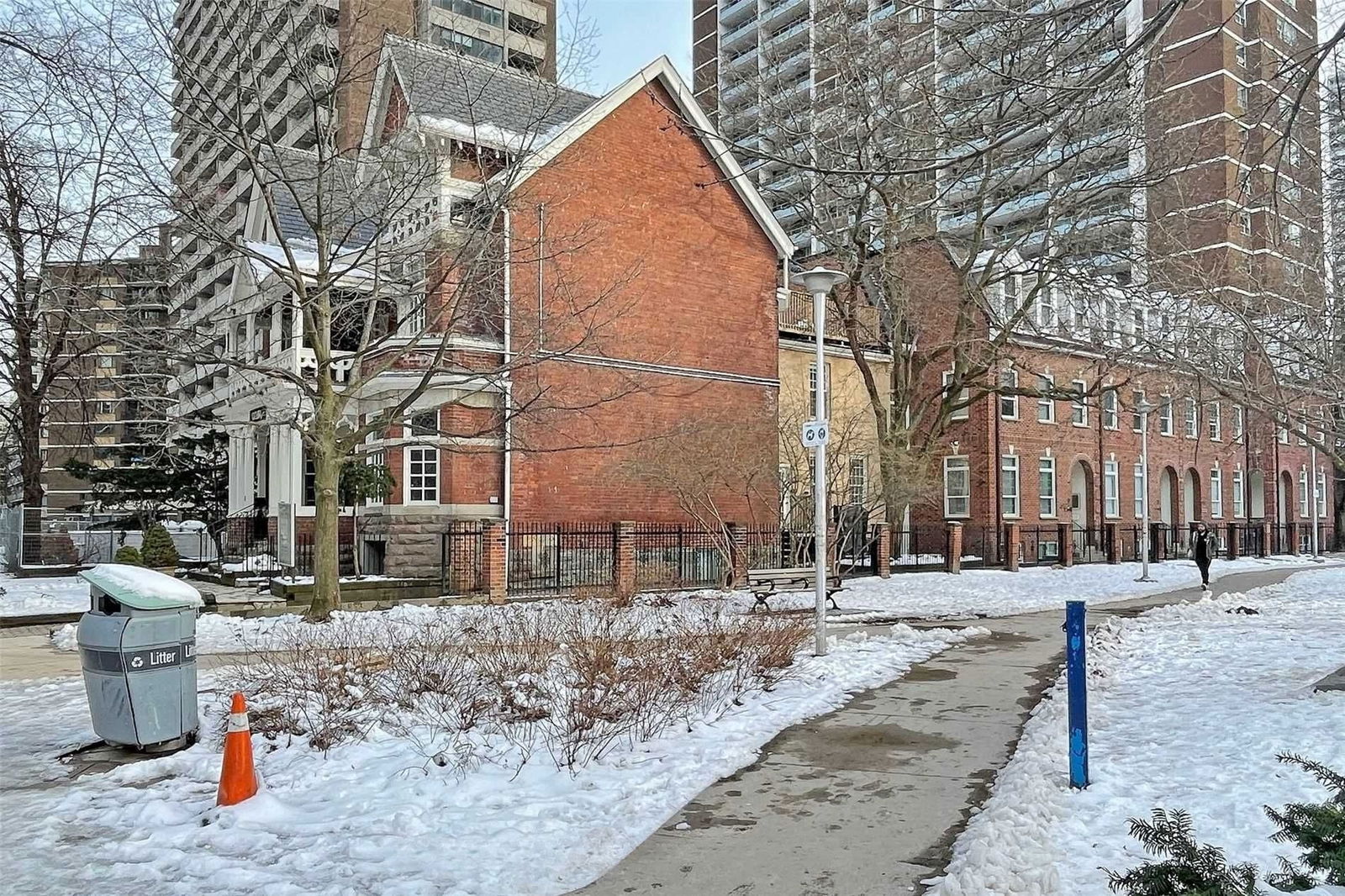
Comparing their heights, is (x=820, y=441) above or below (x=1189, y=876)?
above

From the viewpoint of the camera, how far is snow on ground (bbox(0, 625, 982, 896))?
17.5 feet

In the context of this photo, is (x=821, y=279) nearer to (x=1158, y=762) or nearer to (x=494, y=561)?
(x=1158, y=762)

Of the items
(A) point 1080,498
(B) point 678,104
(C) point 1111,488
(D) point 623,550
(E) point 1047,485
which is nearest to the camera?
(D) point 623,550

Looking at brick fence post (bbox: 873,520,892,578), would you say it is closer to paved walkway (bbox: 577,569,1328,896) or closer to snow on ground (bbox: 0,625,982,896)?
paved walkway (bbox: 577,569,1328,896)

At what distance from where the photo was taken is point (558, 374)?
989 inches

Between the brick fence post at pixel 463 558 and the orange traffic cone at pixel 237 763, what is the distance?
13702mm

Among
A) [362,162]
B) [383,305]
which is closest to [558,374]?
[383,305]

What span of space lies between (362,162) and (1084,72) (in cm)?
1471

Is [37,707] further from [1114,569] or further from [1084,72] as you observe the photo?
[1114,569]

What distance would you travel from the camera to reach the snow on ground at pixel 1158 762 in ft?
17.4

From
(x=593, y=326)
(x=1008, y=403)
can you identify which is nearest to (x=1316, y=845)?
(x=593, y=326)

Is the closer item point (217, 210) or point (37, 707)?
point (37, 707)

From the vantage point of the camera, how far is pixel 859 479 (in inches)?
978

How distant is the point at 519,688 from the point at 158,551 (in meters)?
18.3
